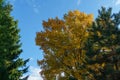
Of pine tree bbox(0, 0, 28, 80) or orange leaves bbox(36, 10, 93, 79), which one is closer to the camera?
pine tree bbox(0, 0, 28, 80)

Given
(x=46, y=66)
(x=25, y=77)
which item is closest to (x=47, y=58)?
(x=46, y=66)

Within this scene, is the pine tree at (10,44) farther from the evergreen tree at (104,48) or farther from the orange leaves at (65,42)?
the evergreen tree at (104,48)

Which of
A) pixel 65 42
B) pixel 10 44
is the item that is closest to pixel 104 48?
pixel 65 42

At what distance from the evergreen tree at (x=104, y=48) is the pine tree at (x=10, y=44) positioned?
713 cm

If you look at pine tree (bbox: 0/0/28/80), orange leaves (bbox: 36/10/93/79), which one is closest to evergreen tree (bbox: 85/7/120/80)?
orange leaves (bbox: 36/10/93/79)

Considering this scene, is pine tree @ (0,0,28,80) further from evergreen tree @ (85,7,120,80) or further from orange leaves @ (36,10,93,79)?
evergreen tree @ (85,7,120,80)

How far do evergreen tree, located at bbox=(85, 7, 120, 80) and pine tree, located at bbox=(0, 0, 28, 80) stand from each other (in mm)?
7126

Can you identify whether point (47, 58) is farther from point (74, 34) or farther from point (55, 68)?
point (74, 34)

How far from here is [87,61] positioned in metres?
30.5

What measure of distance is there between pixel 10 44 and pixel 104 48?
9.67 m

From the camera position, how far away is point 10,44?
32.3 meters

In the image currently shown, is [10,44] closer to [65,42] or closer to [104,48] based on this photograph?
[65,42]

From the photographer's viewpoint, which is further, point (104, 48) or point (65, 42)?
point (65, 42)

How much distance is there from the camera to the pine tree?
96.6 ft
